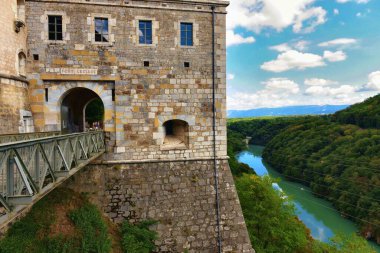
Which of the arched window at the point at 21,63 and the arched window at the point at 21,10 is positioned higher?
the arched window at the point at 21,10

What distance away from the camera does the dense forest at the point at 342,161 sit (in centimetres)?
2178

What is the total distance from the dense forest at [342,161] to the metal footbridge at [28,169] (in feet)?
75.7

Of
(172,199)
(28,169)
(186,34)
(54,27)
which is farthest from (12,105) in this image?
(186,34)

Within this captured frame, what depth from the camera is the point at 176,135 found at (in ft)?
36.2

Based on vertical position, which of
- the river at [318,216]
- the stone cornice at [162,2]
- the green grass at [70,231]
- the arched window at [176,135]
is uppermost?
the stone cornice at [162,2]

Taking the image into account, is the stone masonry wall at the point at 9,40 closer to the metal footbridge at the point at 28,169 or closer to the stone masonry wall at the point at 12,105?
the stone masonry wall at the point at 12,105

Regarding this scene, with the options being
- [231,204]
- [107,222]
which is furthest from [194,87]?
[107,222]

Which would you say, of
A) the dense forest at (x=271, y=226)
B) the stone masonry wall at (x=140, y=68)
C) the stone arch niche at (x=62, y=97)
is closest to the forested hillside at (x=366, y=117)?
the dense forest at (x=271, y=226)

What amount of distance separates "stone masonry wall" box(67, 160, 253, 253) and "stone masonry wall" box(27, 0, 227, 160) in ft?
1.87

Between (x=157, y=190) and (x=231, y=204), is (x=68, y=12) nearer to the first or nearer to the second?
(x=157, y=190)

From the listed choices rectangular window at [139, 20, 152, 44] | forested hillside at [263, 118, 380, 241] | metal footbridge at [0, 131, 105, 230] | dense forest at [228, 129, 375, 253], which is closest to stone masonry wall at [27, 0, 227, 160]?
rectangular window at [139, 20, 152, 44]

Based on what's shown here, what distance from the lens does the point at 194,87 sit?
975 centimetres

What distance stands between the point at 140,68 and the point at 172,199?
5009 mm

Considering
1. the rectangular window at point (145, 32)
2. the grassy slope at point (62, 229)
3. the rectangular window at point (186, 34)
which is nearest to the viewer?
the grassy slope at point (62, 229)
